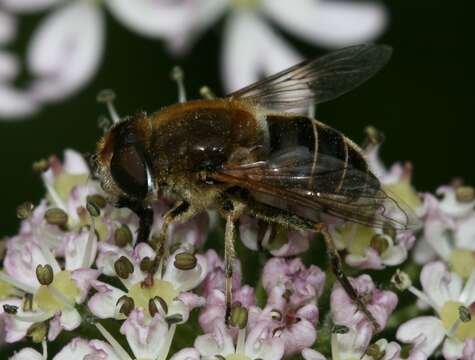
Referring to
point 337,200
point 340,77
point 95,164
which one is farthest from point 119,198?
point 340,77

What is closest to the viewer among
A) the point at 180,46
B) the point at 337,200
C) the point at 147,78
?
the point at 337,200

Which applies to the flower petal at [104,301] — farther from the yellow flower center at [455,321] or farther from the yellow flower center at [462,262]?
the yellow flower center at [462,262]

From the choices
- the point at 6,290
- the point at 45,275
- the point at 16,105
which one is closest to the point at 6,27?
the point at 16,105

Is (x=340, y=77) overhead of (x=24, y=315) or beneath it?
overhead

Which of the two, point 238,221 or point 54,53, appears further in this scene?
point 54,53

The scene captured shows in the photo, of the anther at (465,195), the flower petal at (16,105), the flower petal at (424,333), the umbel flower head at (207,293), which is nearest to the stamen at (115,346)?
the umbel flower head at (207,293)

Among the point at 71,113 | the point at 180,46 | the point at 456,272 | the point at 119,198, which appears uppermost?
the point at 119,198

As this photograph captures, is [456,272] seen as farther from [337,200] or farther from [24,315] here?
[24,315]

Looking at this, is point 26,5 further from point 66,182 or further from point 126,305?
point 126,305
